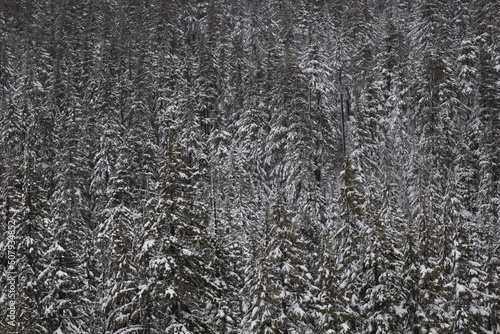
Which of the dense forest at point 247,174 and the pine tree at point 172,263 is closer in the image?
the pine tree at point 172,263

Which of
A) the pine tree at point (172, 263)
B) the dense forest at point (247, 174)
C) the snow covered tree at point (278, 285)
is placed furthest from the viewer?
the dense forest at point (247, 174)

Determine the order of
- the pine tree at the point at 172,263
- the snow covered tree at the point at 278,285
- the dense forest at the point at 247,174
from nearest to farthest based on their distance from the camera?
the pine tree at the point at 172,263, the snow covered tree at the point at 278,285, the dense forest at the point at 247,174

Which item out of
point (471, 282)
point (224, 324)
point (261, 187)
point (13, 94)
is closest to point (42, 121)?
point (13, 94)

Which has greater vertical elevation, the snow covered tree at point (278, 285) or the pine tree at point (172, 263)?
the pine tree at point (172, 263)

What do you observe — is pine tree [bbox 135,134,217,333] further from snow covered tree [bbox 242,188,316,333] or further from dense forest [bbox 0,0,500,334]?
snow covered tree [bbox 242,188,316,333]

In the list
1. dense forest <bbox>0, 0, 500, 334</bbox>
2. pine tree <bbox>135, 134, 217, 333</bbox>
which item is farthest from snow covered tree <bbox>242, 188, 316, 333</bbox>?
pine tree <bbox>135, 134, 217, 333</bbox>

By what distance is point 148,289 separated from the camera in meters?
17.9

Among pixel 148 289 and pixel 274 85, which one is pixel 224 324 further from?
pixel 274 85

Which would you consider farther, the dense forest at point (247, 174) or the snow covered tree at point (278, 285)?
the dense forest at point (247, 174)

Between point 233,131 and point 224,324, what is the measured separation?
32.6 metres

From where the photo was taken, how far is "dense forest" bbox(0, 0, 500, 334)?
830 inches

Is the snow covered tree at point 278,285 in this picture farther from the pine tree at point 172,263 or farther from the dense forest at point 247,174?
the pine tree at point 172,263

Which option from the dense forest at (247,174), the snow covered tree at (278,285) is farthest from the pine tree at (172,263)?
the snow covered tree at (278,285)

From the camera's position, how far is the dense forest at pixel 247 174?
21.1 m
